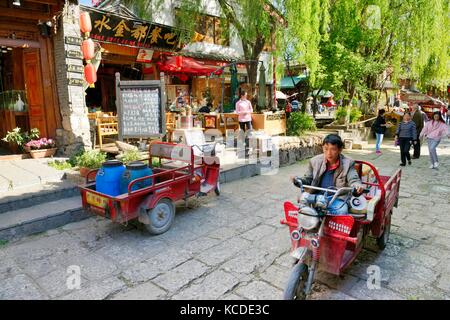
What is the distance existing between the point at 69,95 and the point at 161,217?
5.05 meters

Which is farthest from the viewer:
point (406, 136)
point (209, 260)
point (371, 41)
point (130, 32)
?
point (371, 41)

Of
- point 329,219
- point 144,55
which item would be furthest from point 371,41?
point 329,219

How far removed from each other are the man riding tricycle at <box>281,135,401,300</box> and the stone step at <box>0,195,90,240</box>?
3806 millimetres

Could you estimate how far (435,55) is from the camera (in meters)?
13.5

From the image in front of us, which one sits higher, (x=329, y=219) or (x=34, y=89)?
(x=34, y=89)

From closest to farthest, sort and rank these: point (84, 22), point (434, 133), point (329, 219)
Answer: point (329, 219)
point (84, 22)
point (434, 133)

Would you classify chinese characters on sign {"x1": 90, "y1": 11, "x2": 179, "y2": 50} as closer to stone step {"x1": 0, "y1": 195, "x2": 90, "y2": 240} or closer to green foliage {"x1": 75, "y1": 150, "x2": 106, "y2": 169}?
green foliage {"x1": 75, "y1": 150, "x2": 106, "y2": 169}

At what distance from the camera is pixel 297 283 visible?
117 inches

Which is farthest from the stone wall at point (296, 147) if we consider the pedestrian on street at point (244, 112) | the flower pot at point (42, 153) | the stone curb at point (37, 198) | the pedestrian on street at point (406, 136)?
the flower pot at point (42, 153)

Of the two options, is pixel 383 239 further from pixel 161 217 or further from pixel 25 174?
pixel 25 174

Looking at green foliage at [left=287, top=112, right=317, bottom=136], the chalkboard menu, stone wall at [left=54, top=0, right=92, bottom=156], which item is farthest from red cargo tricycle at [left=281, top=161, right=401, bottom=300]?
green foliage at [left=287, top=112, right=317, bottom=136]

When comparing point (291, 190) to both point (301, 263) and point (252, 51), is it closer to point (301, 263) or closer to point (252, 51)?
point (301, 263)
